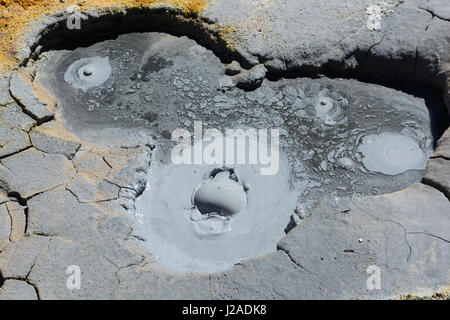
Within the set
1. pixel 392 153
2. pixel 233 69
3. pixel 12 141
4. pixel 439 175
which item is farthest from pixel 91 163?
pixel 439 175

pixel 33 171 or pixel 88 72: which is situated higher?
pixel 88 72

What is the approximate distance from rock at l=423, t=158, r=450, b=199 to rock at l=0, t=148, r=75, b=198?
246cm

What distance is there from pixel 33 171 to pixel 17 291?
37.0 inches

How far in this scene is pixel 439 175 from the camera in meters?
3.86

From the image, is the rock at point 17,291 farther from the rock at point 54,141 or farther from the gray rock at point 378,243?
the gray rock at point 378,243

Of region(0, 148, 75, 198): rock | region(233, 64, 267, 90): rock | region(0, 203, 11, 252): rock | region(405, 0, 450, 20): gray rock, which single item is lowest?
region(0, 203, 11, 252): rock

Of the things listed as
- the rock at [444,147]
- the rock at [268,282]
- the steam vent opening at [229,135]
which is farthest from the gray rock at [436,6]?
the rock at [268,282]

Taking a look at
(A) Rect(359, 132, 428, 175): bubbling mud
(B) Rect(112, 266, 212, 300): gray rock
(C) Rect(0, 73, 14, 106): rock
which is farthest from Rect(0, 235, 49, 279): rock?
(A) Rect(359, 132, 428, 175): bubbling mud

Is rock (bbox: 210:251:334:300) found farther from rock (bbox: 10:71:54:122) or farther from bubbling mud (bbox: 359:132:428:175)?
rock (bbox: 10:71:54:122)

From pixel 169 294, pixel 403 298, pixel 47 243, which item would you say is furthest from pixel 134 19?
pixel 403 298

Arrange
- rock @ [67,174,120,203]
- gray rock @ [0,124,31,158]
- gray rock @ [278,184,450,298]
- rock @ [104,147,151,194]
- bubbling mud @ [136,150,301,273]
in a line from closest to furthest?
gray rock @ [278,184,450,298], bubbling mud @ [136,150,301,273], rock @ [67,174,120,203], rock @ [104,147,151,194], gray rock @ [0,124,31,158]

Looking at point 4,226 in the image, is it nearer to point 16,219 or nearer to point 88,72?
point 16,219

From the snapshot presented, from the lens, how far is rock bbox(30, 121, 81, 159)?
425cm

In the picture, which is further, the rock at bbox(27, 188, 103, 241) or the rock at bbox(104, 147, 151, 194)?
the rock at bbox(104, 147, 151, 194)
